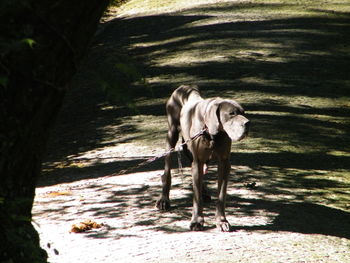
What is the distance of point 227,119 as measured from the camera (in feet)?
22.7

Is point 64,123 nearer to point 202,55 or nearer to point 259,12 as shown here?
point 202,55

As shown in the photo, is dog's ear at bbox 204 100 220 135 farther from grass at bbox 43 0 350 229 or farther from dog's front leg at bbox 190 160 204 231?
grass at bbox 43 0 350 229

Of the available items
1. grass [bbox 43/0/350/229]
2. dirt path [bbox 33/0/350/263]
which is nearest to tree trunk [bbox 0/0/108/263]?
dirt path [bbox 33/0/350/263]

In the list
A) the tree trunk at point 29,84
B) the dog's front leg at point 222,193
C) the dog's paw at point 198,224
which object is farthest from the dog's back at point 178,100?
the tree trunk at point 29,84

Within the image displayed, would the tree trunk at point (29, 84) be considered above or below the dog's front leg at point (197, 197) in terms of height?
above

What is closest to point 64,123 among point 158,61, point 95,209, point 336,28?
point 158,61

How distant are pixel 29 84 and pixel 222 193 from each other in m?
4.65

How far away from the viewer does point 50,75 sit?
3.33 metres

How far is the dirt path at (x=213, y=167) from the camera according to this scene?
7.45 m

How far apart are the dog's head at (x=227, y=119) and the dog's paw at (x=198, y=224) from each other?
115 centimetres

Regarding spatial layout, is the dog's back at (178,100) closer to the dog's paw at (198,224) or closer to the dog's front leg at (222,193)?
the dog's front leg at (222,193)

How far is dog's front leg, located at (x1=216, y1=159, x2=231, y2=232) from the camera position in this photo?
758 cm

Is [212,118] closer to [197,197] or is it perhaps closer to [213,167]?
[197,197]

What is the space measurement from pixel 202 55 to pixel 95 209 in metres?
13.5
